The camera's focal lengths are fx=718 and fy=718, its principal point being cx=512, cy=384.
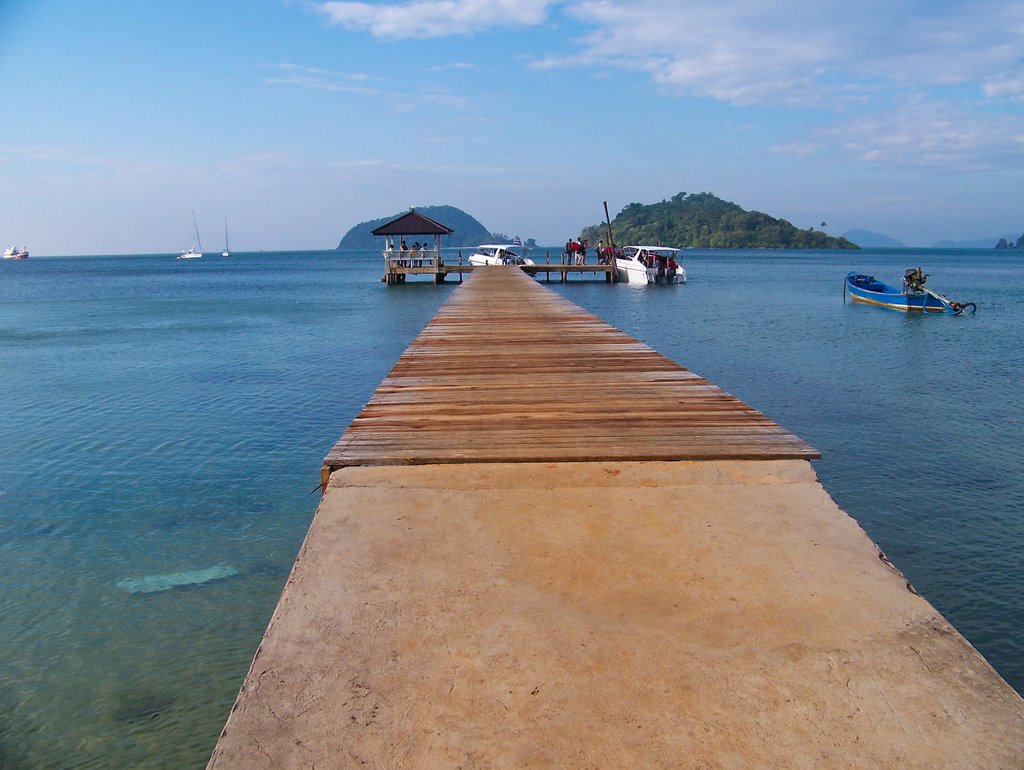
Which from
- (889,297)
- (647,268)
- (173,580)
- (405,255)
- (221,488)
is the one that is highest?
(405,255)

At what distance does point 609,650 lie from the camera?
2871 millimetres

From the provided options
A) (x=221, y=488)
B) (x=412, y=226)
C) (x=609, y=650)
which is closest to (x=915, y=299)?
(x=412, y=226)

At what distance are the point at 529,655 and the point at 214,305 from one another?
45.7 metres

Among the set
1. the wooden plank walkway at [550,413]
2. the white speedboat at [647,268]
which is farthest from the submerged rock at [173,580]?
the white speedboat at [647,268]

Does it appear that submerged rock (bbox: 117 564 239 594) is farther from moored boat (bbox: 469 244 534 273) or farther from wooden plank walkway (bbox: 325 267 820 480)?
moored boat (bbox: 469 244 534 273)

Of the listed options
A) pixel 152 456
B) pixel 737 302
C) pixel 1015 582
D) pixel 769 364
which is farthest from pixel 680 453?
pixel 737 302

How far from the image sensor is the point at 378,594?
3.35 metres

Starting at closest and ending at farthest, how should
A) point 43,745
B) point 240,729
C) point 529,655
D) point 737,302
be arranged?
point 240,729
point 529,655
point 43,745
point 737,302

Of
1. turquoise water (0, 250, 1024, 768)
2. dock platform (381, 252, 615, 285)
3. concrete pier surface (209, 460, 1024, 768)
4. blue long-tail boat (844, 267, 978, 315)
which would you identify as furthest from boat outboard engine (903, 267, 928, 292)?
concrete pier surface (209, 460, 1024, 768)

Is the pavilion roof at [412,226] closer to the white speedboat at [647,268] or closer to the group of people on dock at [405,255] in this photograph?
the group of people on dock at [405,255]

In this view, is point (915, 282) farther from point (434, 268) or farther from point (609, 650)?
point (609, 650)

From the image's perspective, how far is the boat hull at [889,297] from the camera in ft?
108

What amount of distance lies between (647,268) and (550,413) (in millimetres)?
46069

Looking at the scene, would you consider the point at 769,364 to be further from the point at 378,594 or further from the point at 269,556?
the point at 378,594
